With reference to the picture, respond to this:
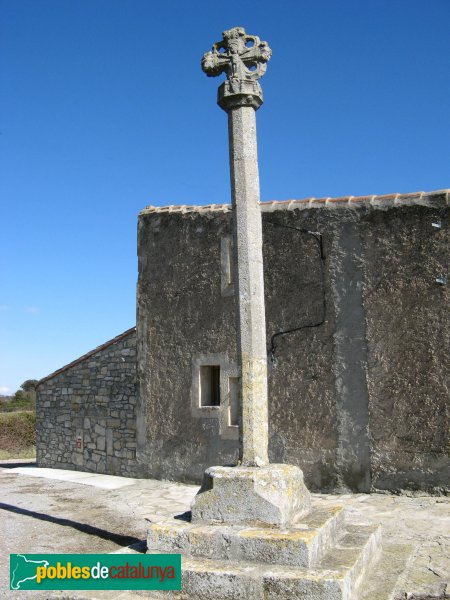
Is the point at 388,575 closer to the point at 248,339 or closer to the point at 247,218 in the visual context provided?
the point at 248,339

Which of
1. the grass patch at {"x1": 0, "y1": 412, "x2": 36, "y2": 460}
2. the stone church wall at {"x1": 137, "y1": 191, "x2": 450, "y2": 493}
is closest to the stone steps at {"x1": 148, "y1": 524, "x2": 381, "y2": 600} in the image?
the stone church wall at {"x1": 137, "y1": 191, "x2": 450, "y2": 493}

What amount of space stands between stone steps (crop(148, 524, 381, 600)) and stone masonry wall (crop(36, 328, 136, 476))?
21.6ft

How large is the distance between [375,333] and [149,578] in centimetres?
515

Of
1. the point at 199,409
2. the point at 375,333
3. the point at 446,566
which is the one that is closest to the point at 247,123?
the point at 446,566

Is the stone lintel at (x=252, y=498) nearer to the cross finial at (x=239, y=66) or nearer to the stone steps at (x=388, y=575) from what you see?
the stone steps at (x=388, y=575)

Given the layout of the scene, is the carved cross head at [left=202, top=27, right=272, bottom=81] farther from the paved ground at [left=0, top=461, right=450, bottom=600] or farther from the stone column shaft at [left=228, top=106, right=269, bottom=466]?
the paved ground at [left=0, top=461, right=450, bottom=600]

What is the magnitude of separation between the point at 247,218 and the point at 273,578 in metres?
2.58

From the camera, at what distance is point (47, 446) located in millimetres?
12141

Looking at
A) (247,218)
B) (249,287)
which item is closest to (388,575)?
(249,287)

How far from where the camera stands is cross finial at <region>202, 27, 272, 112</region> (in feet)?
15.8

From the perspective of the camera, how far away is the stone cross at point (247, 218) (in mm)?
4527

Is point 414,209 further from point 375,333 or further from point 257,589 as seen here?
point 257,589

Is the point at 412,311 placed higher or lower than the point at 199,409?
higher

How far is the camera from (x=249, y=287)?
183 inches
